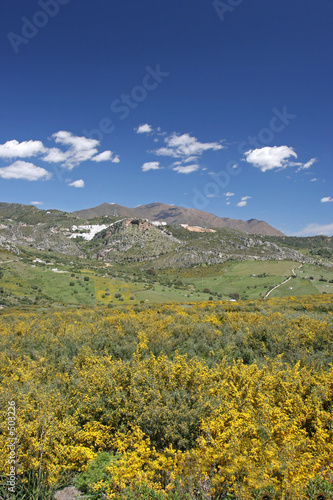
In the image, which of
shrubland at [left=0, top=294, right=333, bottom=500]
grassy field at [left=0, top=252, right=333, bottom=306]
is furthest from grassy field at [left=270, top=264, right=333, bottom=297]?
shrubland at [left=0, top=294, right=333, bottom=500]

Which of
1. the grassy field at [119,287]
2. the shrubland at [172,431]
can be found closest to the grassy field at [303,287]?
the grassy field at [119,287]

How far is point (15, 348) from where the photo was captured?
1374 cm

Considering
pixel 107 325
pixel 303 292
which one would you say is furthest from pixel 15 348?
pixel 303 292

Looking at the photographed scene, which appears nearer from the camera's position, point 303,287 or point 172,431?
point 172,431

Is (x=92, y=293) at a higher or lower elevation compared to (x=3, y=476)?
lower

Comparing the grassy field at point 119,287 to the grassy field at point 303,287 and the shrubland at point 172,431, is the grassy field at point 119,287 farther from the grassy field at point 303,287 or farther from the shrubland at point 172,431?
the shrubland at point 172,431

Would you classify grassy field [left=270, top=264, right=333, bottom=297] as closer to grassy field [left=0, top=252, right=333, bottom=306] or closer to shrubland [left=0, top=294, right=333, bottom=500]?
grassy field [left=0, top=252, right=333, bottom=306]

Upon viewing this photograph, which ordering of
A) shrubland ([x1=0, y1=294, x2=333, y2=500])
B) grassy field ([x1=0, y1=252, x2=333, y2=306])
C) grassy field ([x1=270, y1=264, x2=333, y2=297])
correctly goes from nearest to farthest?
shrubland ([x1=0, y1=294, x2=333, y2=500]), grassy field ([x1=0, y1=252, x2=333, y2=306]), grassy field ([x1=270, y1=264, x2=333, y2=297])

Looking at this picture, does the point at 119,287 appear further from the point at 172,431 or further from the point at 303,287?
the point at 172,431

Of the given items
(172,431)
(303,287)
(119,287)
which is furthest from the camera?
(303,287)

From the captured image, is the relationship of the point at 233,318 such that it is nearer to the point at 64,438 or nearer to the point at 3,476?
the point at 64,438

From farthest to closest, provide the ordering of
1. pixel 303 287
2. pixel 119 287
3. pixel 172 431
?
pixel 303 287, pixel 119 287, pixel 172 431

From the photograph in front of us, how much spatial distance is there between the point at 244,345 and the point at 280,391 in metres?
6.06

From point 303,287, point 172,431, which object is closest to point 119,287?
point 303,287
